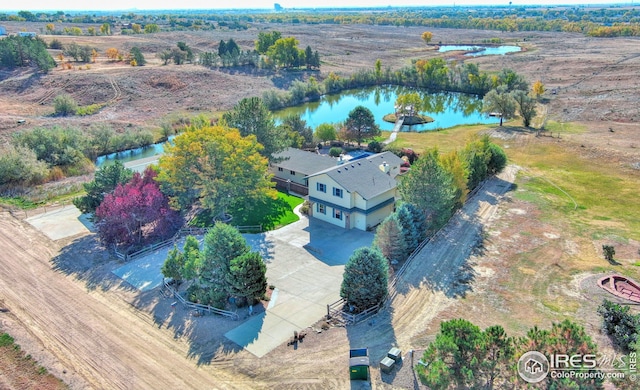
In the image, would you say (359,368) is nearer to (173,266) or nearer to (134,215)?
(173,266)

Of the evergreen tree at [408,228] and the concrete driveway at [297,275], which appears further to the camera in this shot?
the evergreen tree at [408,228]

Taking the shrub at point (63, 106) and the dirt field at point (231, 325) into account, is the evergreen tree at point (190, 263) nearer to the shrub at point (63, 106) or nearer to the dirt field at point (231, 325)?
the dirt field at point (231, 325)

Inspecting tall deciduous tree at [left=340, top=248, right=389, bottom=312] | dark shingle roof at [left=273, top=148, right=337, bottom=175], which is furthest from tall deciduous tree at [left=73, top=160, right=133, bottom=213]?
tall deciduous tree at [left=340, top=248, right=389, bottom=312]

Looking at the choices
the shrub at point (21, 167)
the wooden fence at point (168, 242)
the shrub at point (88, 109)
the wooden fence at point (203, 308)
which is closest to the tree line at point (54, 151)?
the shrub at point (21, 167)

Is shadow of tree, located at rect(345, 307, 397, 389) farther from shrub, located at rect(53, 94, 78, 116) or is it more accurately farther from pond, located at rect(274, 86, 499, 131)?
shrub, located at rect(53, 94, 78, 116)

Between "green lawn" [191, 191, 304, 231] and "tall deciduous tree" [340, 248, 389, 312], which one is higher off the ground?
"tall deciduous tree" [340, 248, 389, 312]

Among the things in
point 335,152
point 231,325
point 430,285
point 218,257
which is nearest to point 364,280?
point 430,285
